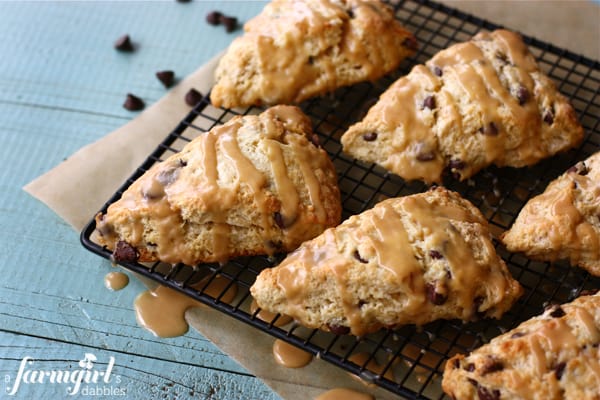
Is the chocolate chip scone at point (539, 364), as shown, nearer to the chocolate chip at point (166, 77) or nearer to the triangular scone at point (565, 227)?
the triangular scone at point (565, 227)

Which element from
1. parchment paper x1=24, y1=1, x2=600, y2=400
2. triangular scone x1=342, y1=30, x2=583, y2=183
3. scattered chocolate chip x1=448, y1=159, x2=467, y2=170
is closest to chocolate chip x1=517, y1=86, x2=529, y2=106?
triangular scone x1=342, y1=30, x2=583, y2=183

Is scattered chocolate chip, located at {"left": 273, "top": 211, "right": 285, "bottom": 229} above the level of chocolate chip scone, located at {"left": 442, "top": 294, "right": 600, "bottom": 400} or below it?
above

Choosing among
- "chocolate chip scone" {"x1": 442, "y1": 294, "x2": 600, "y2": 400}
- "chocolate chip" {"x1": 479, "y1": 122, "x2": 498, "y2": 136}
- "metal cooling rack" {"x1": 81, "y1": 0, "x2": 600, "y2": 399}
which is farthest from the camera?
"chocolate chip" {"x1": 479, "y1": 122, "x2": 498, "y2": 136}

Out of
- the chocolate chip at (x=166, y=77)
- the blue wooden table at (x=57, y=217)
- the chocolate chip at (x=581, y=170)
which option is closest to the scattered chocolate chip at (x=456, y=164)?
the chocolate chip at (x=581, y=170)

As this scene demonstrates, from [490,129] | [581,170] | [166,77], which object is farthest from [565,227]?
[166,77]

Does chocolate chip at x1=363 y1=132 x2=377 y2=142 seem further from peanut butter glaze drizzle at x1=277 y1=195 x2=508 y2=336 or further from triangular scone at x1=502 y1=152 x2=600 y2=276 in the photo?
triangular scone at x1=502 y1=152 x2=600 y2=276

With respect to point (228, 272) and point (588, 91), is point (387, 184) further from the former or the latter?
point (588, 91)
